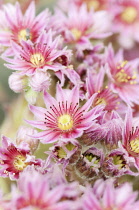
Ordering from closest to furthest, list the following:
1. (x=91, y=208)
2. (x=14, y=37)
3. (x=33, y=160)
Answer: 1. (x=91, y=208)
2. (x=33, y=160)
3. (x=14, y=37)

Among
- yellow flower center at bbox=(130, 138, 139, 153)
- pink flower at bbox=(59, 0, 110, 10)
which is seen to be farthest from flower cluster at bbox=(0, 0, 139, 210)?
pink flower at bbox=(59, 0, 110, 10)

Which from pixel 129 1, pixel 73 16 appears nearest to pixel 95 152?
pixel 73 16

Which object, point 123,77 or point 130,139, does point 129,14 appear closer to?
point 123,77

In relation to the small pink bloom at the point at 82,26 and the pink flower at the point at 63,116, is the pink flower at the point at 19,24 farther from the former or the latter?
the pink flower at the point at 63,116

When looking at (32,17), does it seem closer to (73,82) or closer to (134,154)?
(73,82)

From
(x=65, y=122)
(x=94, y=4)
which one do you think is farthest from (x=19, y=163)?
(x=94, y=4)
